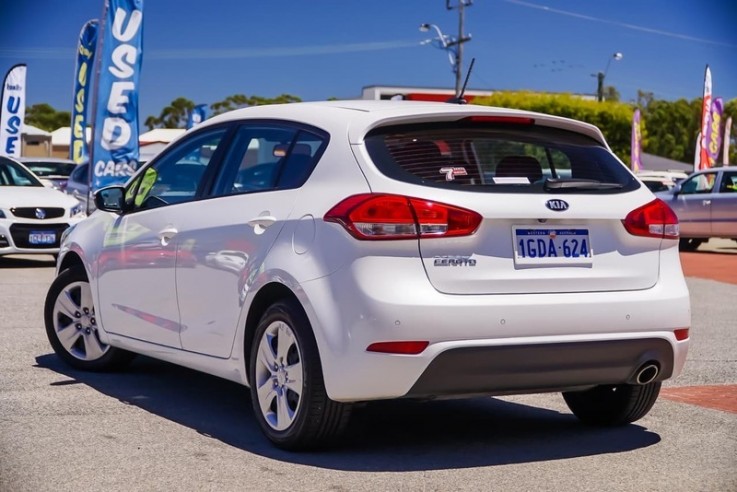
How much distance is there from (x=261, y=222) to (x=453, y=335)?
115 cm

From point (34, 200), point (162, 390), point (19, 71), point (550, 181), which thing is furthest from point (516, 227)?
point (19, 71)

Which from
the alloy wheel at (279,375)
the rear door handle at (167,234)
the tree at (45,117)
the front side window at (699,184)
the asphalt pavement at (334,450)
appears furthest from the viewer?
the tree at (45,117)

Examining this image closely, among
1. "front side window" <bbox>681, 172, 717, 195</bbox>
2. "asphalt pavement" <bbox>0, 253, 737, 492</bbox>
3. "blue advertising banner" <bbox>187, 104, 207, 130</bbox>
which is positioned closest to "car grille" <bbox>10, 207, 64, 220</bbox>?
"asphalt pavement" <bbox>0, 253, 737, 492</bbox>

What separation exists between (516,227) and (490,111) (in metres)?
0.64

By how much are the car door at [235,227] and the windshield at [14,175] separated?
11.5 m

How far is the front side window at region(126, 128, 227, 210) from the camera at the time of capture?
629 centimetres

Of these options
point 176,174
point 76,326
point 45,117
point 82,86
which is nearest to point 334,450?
point 176,174

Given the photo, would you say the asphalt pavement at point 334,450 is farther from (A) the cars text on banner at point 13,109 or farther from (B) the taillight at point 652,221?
(A) the cars text on banner at point 13,109

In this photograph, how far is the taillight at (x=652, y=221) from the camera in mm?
5383

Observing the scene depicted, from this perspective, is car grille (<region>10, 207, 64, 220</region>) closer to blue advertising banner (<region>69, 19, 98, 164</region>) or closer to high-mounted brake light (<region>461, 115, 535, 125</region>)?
blue advertising banner (<region>69, 19, 98, 164</region>)

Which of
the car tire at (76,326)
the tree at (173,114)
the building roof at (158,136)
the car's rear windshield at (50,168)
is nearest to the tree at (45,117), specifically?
the tree at (173,114)

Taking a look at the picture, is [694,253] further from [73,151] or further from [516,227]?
[516,227]

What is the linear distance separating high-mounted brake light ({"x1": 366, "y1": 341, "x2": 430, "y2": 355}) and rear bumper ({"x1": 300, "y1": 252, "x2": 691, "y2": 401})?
0.06 feet

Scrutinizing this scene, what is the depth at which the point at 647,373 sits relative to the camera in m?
5.39
